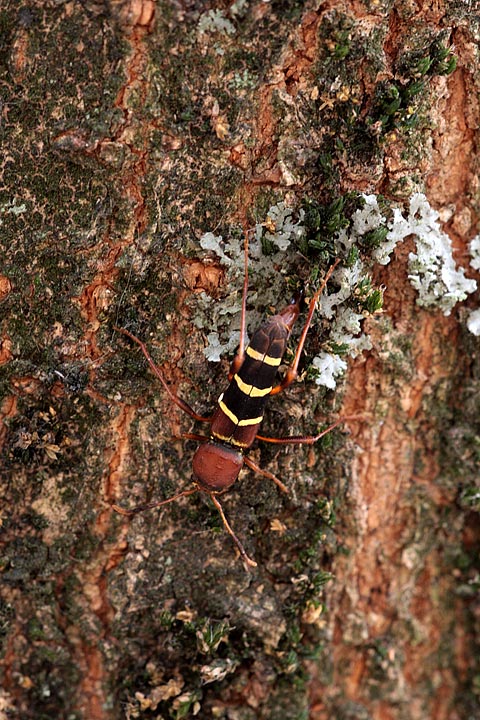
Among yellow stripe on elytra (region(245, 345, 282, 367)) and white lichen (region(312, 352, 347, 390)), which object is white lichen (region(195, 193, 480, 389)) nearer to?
white lichen (region(312, 352, 347, 390))

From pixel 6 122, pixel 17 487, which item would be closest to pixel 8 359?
pixel 17 487

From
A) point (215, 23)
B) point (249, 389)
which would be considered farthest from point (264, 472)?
point (215, 23)

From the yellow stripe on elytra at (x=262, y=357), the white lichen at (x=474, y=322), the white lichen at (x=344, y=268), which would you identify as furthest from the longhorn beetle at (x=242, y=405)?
the white lichen at (x=474, y=322)

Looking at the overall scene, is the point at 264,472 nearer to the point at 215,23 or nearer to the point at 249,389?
the point at 249,389

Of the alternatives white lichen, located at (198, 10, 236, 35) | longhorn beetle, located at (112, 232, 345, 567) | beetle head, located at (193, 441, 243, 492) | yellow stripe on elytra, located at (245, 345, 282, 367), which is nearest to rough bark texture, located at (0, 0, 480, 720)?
white lichen, located at (198, 10, 236, 35)

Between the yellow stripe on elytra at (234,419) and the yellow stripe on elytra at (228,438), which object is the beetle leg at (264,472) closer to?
the yellow stripe on elytra at (228,438)

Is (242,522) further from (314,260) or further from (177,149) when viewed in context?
(177,149)
